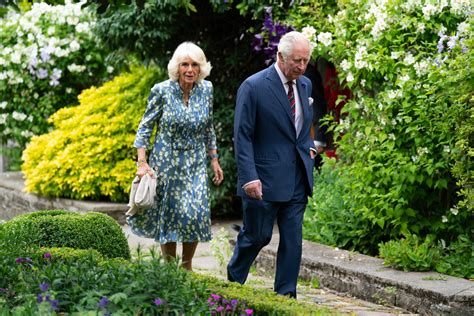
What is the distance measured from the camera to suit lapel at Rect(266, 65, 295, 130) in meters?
6.83

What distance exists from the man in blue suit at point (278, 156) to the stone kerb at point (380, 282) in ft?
2.62

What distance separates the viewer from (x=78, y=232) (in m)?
7.01

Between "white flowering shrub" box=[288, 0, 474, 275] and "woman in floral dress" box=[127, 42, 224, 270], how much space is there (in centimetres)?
127

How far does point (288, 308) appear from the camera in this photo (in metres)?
4.88

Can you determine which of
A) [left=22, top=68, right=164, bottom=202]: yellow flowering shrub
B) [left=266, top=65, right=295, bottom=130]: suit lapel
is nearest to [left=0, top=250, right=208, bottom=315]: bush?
[left=266, top=65, right=295, bottom=130]: suit lapel

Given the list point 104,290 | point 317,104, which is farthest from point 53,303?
point 317,104

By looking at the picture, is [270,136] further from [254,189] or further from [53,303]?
[53,303]

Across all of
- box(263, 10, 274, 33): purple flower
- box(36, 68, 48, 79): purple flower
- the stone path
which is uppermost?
box(263, 10, 274, 33): purple flower

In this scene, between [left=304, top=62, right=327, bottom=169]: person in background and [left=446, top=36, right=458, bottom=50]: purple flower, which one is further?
[left=304, top=62, right=327, bottom=169]: person in background

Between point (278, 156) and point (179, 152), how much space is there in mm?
1424

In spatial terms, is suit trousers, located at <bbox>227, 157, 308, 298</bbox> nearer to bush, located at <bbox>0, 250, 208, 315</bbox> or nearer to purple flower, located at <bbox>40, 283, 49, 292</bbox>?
bush, located at <bbox>0, 250, 208, 315</bbox>

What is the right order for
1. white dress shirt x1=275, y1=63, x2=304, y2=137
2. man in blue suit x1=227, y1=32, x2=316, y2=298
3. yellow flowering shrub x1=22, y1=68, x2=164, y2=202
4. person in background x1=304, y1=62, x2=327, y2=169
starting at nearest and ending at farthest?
man in blue suit x1=227, y1=32, x2=316, y2=298 < white dress shirt x1=275, y1=63, x2=304, y2=137 < person in background x1=304, y1=62, x2=327, y2=169 < yellow flowering shrub x1=22, y1=68, x2=164, y2=202

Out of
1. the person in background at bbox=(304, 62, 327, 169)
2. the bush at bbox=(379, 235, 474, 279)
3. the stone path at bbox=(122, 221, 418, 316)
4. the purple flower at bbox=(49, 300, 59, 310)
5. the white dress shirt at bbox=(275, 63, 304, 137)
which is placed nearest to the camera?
the purple flower at bbox=(49, 300, 59, 310)

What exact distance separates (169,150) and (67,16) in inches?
280
